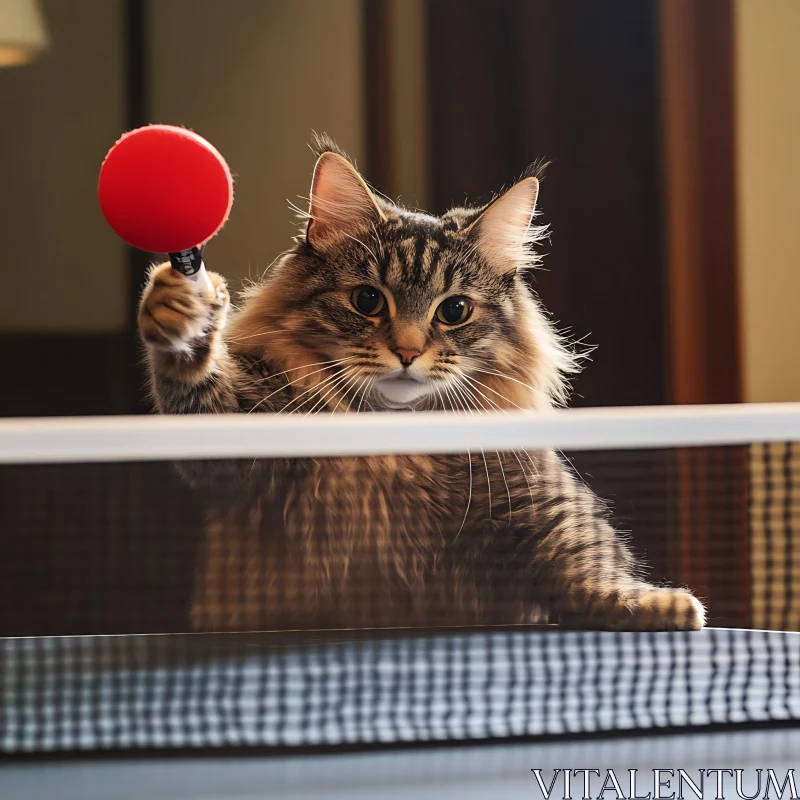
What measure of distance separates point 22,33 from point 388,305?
1282 millimetres

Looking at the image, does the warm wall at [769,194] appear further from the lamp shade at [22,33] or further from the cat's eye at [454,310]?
the lamp shade at [22,33]

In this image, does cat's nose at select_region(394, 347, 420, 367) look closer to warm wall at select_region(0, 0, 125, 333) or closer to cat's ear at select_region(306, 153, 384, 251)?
cat's ear at select_region(306, 153, 384, 251)

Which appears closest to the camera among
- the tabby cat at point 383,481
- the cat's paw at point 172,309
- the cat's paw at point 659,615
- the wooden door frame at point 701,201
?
the cat's paw at point 172,309

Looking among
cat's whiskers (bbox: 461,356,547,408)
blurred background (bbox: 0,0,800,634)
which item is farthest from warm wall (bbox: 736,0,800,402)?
cat's whiskers (bbox: 461,356,547,408)

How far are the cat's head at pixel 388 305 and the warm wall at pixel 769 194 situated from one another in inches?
40.5

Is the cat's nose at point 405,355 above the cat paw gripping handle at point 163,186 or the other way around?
the other way around

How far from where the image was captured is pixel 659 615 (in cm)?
114

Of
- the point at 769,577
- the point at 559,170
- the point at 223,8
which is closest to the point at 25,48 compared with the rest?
the point at 223,8

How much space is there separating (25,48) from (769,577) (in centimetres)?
199

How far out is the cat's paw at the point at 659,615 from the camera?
1.14 meters

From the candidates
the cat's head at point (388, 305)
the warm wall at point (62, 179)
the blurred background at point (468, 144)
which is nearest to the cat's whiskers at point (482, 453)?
the cat's head at point (388, 305)

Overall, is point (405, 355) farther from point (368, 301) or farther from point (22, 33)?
point (22, 33)

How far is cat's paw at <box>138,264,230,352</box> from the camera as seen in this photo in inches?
37.1

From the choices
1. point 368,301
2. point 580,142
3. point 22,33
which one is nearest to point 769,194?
point 580,142
